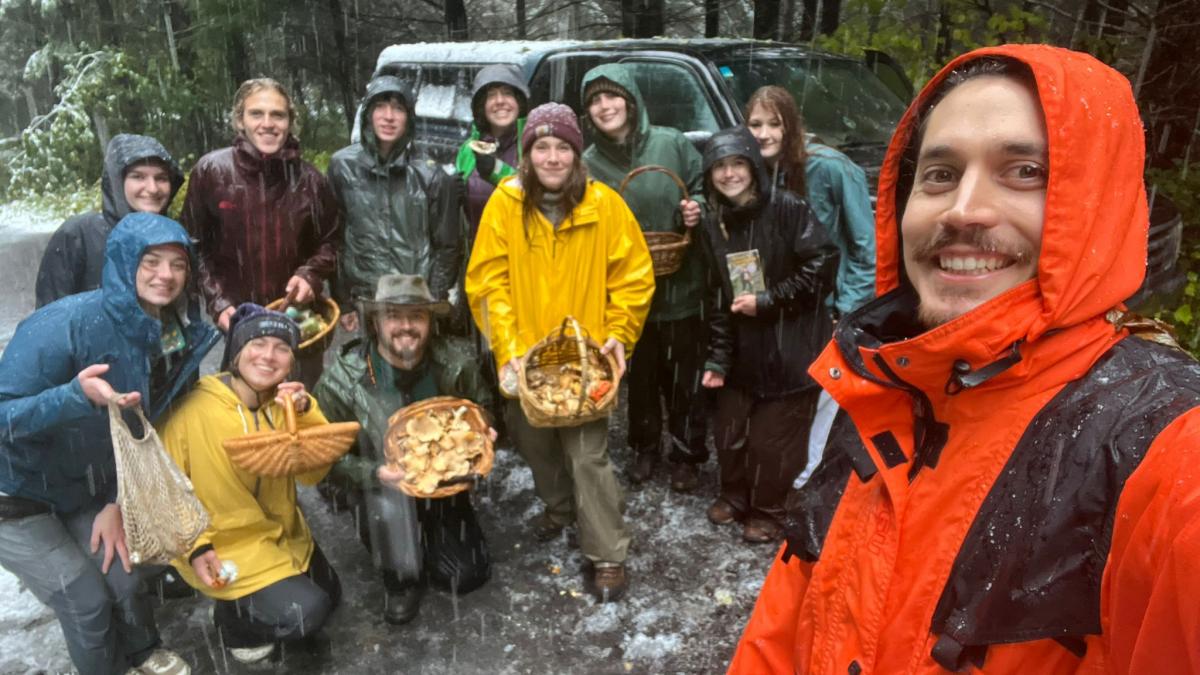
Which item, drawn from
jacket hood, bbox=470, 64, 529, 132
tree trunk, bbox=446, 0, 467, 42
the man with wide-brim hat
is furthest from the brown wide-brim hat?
tree trunk, bbox=446, 0, 467, 42

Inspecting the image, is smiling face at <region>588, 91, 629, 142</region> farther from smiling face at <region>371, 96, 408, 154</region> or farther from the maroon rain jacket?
the maroon rain jacket

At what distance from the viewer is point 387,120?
423 centimetres

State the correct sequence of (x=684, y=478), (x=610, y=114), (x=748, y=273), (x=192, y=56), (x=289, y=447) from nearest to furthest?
1. (x=289, y=447)
2. (x=748, y=273)
3. (x=610, y=114)
4. (x=684, y=478)
5. (x=192, y=56)

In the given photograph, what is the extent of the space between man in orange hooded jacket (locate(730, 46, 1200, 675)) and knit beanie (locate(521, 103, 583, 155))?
2400mm

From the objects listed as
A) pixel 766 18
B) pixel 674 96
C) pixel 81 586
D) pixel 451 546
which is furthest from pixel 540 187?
pixel 766 18

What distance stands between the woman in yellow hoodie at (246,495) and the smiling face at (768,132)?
2.50 m

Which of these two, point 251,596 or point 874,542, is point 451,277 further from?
point 874,542

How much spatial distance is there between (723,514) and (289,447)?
7.88ft

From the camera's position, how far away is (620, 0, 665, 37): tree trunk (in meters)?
11.3

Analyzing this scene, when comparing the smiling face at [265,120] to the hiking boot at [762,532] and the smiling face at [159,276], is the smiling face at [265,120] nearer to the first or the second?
the smiling face at [159,276]

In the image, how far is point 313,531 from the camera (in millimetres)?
4379

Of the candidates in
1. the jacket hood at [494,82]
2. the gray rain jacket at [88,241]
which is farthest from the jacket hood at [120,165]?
the jacket hood at [494,82]

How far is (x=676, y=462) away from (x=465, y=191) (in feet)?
6.98

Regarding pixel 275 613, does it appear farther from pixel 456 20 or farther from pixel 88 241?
pixel 456 20
